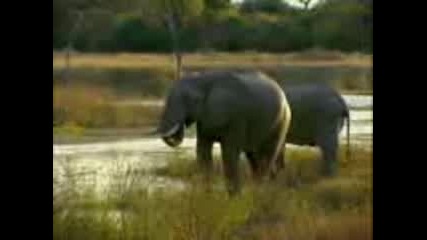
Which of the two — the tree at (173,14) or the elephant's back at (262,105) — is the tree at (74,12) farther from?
the elephant's back at (262,105)

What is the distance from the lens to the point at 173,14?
190 cm

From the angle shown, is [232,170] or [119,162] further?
[232,170]

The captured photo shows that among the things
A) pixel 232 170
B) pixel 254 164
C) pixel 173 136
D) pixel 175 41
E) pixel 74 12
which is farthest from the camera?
pixel 254 164

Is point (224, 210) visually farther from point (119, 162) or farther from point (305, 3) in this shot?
point (305, 3)

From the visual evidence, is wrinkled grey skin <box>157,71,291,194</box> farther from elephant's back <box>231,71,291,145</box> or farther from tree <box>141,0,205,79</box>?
tree <box>141,0,205,79</box>

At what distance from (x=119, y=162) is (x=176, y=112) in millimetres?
245

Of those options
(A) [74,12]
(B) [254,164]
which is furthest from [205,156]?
(A) [74,12]

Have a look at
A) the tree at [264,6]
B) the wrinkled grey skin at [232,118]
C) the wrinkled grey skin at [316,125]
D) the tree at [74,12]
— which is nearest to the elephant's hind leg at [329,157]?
the wrinkled grey skin at [316,125]

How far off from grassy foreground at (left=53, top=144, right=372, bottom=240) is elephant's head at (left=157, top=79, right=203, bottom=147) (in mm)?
63

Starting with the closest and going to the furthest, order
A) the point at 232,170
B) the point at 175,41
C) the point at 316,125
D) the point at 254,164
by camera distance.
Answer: the point at 175,41 < the point at 232,170 < the point at 254,164 < the point at 316,125

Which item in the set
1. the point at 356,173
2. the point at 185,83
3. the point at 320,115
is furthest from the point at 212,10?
the point at 320,115

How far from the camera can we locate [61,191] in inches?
72.0

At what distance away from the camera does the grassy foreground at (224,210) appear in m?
1.80

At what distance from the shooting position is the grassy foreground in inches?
71.0
